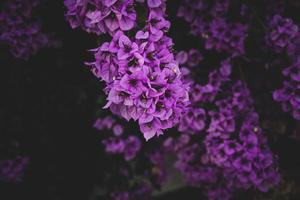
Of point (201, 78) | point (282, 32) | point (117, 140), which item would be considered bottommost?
point (117, 140)

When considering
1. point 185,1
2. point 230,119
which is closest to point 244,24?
point 185,1

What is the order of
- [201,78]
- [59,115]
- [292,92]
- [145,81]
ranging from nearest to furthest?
[145,81], [292,92], [201,78], [59,115]

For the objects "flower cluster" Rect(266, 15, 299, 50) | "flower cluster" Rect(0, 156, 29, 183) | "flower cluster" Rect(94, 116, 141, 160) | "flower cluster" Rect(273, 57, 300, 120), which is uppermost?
"flower cluster" Rect(266, 15, 299, 50)

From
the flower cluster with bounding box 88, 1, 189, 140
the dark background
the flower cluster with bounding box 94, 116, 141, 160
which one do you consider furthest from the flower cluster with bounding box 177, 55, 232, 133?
the flower cluster with bounding box 88, 1, 189, 140

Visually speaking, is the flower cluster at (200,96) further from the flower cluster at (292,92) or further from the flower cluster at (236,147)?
the flower cluster at (292,92)

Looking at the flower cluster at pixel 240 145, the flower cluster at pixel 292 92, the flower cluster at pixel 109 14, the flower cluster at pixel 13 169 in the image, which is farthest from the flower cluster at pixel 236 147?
the flower cluster at pixel 13 169

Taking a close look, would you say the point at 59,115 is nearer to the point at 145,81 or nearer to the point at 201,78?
the point at 201,78

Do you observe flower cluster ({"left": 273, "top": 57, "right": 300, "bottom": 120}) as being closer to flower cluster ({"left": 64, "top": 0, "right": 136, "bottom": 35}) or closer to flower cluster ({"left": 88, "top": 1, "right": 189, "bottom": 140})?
flower cluster ({"left": 88, "top": 1, "right": 189, "bottom": 140})

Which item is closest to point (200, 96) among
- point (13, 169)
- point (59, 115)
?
point (59, 115)
